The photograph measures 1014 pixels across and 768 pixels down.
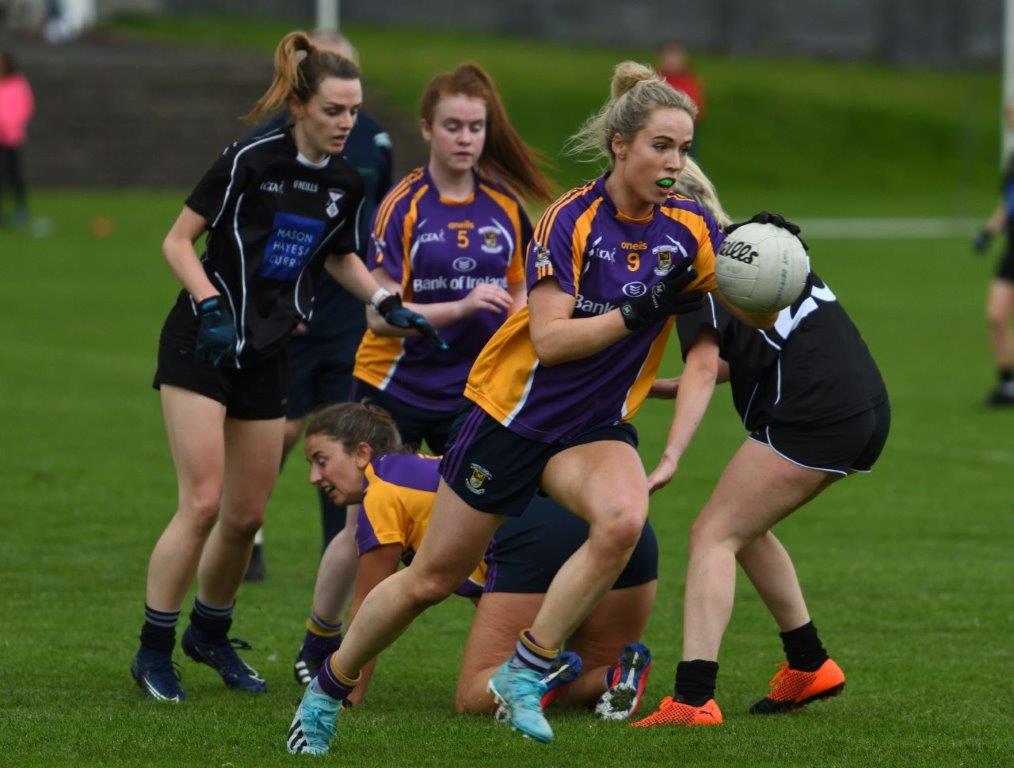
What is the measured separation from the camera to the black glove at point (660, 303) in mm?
5004

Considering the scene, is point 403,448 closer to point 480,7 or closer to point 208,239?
point 208,239

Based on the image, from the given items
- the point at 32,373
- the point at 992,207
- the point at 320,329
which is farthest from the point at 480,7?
the point at 320,329

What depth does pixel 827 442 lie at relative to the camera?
18.7ft

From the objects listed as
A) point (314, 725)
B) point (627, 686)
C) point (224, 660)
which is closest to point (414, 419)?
point (224, 660)

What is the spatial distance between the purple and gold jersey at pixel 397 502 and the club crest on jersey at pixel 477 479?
2.59 feet

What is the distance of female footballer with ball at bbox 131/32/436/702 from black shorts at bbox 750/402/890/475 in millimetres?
1363

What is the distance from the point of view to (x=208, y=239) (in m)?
6.16

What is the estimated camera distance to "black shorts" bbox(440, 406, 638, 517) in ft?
17.1

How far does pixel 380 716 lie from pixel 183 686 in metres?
1.08

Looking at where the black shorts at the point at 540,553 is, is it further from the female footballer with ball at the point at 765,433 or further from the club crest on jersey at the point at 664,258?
the club crest on jersey at the point at 664,258

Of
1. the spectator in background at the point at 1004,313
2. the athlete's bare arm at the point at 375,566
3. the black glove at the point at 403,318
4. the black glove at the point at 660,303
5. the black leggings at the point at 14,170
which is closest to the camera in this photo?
the black glove at the point at 660,303

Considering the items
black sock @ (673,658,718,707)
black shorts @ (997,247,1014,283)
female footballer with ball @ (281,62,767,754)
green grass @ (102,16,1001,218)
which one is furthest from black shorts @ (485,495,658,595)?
green grass @ (102,16,1001,218)

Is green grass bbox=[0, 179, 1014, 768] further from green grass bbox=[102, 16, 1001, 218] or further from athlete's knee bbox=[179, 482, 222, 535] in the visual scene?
green grass bbox=[102, 16, 1001, 218]

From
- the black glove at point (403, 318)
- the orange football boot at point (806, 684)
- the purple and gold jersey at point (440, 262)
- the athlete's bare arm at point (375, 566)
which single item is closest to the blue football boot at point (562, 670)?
the athlete's bare arm at point (375, 566)
